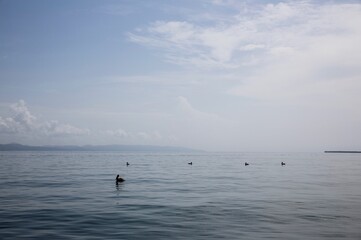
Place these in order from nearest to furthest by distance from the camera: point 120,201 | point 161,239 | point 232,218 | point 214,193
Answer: point 161,239, point 232,218, point 120,201, point 214,193

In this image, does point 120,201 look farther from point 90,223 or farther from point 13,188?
point 13,188

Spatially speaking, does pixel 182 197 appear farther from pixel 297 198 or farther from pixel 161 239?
pixel 161 239

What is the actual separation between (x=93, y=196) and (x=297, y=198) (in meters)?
20.5

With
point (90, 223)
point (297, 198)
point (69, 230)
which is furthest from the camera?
point (297, 198)

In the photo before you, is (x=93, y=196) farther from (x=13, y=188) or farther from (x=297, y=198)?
(x=297, y=198)

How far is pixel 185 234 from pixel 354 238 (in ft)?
30.5

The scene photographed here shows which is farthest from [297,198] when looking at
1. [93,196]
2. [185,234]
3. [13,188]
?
[13,188]

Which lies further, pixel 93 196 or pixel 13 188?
pixel 13 188

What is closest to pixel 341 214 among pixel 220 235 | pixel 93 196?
pixel 220 235

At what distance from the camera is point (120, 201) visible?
1248 inches

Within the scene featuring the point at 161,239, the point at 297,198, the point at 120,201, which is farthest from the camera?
the point at 297,198

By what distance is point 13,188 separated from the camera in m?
40.8

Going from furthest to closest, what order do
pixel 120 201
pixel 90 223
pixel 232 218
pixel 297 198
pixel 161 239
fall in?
pixel 297 198 < pixel 120 201 < pixel 232 218 < pixel 90 223 < pixel 161 239

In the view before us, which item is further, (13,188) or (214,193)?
(13,188)
